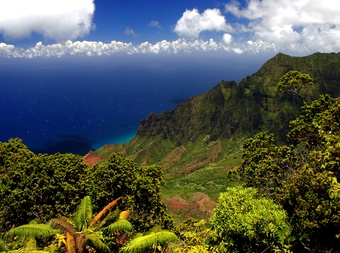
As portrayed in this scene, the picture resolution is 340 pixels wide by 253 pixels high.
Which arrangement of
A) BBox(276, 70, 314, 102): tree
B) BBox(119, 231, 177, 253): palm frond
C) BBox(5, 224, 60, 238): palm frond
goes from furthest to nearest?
BBox(276, 70, 314, 102): tree, BBox(5, 224, 60, 238): palm frond, BBox(119, 231, 177, 253): palm frond

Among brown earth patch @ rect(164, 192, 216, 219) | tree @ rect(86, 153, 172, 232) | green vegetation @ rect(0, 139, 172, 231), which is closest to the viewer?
tree @ rect(86, 153, 172, 232)

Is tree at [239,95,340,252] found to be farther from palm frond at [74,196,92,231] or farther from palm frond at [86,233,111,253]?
palm frond at [74,196,92,231]

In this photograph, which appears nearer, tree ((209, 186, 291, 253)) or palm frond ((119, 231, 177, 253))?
palm frond ((119, 231, 177, 253))

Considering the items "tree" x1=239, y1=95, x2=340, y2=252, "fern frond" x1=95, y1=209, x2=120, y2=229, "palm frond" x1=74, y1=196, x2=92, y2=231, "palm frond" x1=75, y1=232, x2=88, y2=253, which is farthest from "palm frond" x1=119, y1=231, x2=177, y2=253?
"tree" x1=239, y1=95, x2=340, y2=252

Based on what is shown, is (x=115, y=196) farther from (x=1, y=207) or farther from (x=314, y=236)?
(x=314, y=236)

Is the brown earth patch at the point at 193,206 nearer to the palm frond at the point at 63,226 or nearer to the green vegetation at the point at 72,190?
the green vegetation at the point at 72,190

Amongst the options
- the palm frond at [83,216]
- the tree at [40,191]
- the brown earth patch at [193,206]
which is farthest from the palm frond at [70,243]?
the brown earth patch at [193,206]

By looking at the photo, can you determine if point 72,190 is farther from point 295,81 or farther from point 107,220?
point 295,81
